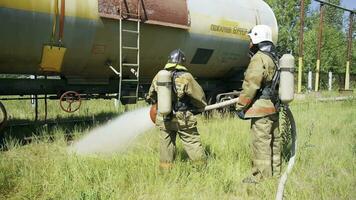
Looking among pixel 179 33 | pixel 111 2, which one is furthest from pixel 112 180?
pixel 179 33

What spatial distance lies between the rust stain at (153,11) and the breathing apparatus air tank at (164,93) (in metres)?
2.91

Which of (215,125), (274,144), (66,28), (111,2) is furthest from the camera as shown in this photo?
(215,125)

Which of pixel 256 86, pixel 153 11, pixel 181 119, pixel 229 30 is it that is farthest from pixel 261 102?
pixel 229 30

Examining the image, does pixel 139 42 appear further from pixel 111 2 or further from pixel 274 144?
pixel 274 144

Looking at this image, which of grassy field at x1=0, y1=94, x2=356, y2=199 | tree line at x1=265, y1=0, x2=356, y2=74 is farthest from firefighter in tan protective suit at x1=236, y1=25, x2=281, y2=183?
tree line at x1=265, y1=0, x2=356, y2=74

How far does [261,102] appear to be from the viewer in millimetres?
5117

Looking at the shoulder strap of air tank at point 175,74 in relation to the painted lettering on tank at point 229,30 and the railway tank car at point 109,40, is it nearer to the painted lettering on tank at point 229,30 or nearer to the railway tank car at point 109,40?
the railway tank car at point 109,40

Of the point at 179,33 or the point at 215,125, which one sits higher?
the point at 179,33

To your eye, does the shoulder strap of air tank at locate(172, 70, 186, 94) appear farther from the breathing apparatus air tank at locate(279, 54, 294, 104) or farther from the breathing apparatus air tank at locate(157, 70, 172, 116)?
the breathing apparatus air tank at locate(279, 54, 294, 104)

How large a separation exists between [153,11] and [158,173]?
13.4ft

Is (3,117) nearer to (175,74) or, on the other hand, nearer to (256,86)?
(175,74)

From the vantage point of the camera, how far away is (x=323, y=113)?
11.2 meters

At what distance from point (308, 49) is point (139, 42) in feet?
123

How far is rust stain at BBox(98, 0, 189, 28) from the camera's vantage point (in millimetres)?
7591
